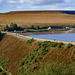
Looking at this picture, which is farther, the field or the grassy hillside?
the field

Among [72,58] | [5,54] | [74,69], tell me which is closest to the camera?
[74,69]

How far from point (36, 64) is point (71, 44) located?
23.9 feet

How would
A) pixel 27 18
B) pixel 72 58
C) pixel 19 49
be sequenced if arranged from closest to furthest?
1. pixel 72 58
2. pixel 19 49
3. pixel 27 18

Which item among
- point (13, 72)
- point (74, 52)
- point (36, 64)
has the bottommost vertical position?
point (13, 72)

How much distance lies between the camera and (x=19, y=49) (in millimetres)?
49406

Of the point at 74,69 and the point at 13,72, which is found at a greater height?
the point at 74,69

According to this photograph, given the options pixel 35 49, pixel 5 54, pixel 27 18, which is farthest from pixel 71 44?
pixel 27 18

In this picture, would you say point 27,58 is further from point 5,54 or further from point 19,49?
point 5,54

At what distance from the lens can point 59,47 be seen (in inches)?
1398

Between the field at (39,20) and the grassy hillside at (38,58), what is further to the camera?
the field at (39,20)

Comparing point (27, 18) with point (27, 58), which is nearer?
point (27, 58)

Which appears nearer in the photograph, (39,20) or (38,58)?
(38,58)

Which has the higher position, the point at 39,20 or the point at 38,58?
the point at 39,20

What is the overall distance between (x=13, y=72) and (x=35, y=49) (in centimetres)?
654
